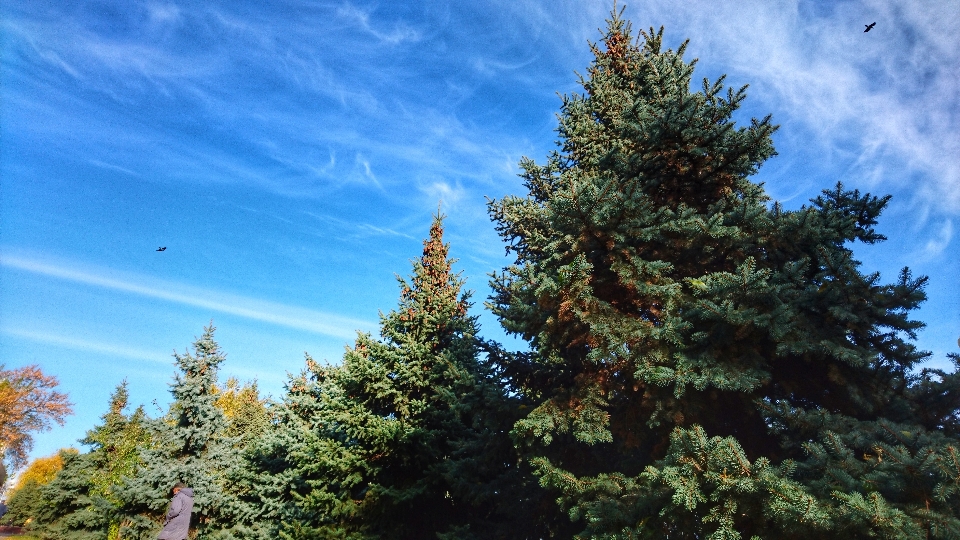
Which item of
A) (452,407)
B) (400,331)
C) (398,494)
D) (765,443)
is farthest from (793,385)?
(400,331)

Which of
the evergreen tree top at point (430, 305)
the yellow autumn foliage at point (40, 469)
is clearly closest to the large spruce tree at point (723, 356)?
the evergreen tree top at point (430, 305)

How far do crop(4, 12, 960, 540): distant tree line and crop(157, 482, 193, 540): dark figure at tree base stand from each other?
2.45 m

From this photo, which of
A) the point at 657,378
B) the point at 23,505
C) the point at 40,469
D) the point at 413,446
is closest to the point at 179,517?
the point at 413,446

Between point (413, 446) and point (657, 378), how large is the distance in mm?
7422

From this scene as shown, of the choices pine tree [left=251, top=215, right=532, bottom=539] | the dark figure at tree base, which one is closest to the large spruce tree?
pine tree [left=251, top=215, right=532, bottom=539]

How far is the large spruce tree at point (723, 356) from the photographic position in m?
4.93

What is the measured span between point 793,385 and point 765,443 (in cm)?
102

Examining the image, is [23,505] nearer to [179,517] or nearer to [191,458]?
[191,458]

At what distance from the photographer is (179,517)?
959 centimetres

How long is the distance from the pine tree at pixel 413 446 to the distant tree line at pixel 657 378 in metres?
0.06

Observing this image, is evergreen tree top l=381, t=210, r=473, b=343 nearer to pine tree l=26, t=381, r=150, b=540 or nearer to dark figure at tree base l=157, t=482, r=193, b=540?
dark figure at tree base l=157, t=482, r=193, b=540

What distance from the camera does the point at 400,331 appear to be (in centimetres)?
1337

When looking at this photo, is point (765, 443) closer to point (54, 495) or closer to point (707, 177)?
point (707, 177)

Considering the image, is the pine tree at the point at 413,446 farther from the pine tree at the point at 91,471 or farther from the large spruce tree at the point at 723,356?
the pine tree at the point at 91,471
